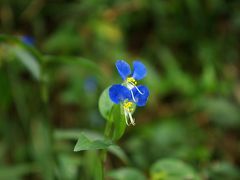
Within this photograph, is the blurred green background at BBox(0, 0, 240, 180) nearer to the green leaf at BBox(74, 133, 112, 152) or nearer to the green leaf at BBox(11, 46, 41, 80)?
the green leaf at BBox(11, 46, 41, 80)

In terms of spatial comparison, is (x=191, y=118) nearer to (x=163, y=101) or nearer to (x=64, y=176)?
(x=163, y=101)

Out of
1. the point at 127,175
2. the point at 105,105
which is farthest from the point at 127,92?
the point at 127,175

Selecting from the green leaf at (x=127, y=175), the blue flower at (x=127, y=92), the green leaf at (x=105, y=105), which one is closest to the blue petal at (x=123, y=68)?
the blue flower at (x=127, y=92)

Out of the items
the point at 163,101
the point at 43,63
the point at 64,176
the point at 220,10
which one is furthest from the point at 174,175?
the point at 220,10

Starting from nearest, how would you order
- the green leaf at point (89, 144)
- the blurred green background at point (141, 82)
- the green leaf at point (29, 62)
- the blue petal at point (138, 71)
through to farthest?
the green leaf at point (89, 144), the blue petal at point (138, 71), the green leaf at point (29, 62), the blurred green background at point (141, 82)

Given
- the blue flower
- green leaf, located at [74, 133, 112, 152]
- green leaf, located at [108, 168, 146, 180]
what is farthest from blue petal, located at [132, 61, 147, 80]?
green leaf, located at [108, 168, 146, 180]

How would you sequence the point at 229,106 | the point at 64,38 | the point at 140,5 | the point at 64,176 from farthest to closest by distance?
the point at 140,5, the point at 64,38, the point at 229,106, the point at 64,176

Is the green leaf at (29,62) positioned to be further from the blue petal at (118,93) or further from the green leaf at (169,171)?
the blue petal at (118,93)
